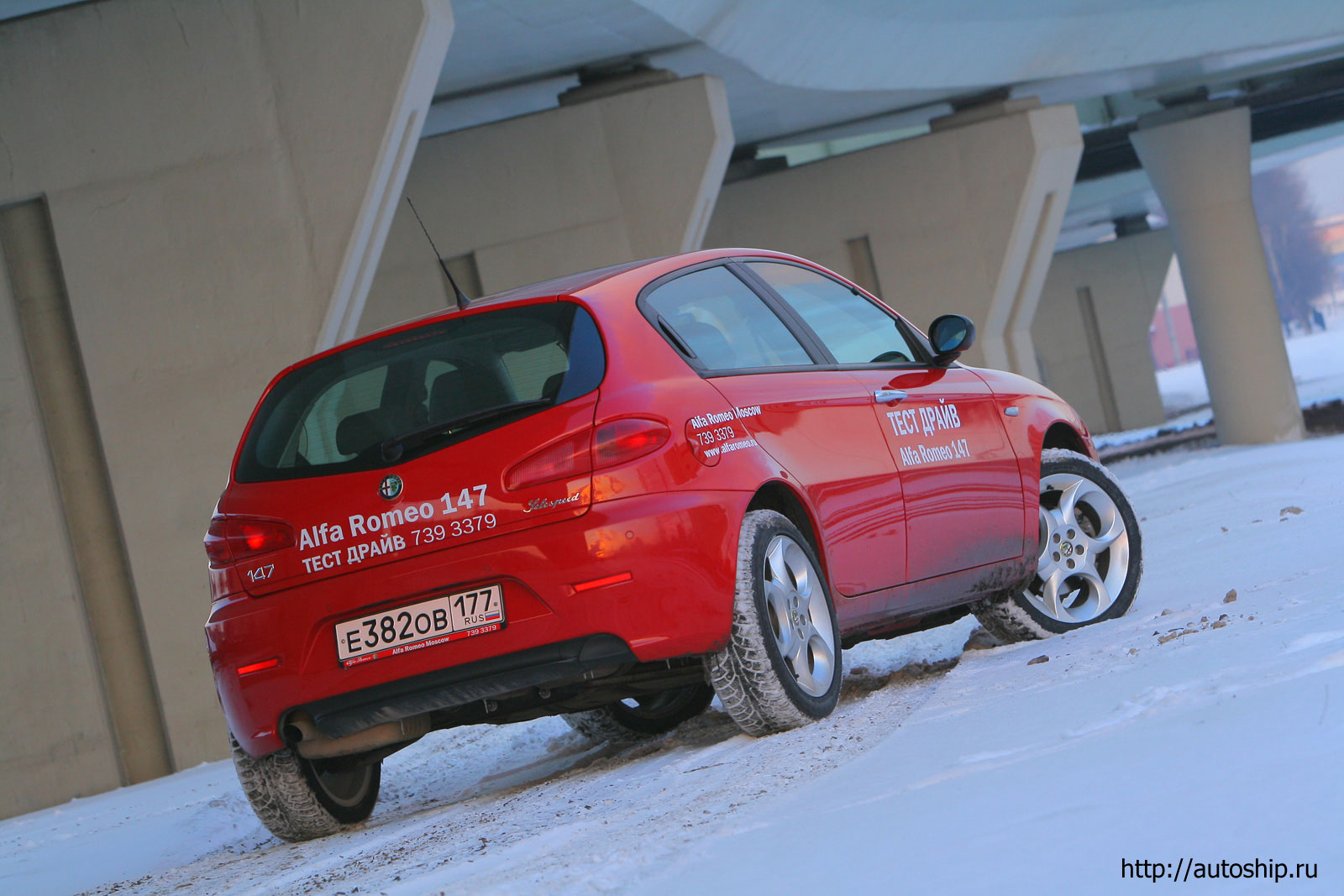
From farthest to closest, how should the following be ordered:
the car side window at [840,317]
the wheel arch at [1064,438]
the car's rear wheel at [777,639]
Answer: the wheel arch at [1064,438] → the car side window at [840,317] → the car's rear wheel at [777,639]

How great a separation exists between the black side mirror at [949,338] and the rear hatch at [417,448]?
1721 mm

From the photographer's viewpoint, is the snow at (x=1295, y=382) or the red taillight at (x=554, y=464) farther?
the snow at (x=1295, y=382)

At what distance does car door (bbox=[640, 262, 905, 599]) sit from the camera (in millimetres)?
4500

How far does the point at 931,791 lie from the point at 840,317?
248 cm

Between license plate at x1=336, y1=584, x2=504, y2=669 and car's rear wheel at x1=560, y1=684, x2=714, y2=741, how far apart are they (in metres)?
1.85

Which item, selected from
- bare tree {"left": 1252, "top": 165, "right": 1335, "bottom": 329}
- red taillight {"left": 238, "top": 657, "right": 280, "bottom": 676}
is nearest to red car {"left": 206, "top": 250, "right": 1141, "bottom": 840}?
red taillight {"left": 238, "top": 657, "right": 280, "bottom": 676}

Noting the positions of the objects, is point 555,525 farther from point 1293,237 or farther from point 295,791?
point 1293,237

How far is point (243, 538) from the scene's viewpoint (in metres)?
4.39

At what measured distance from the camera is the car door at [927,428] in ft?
16.7

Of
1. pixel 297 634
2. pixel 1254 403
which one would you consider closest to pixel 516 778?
pixel 297 634

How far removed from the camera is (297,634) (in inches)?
167

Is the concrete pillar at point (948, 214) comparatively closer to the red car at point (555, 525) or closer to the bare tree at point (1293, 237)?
the red car at point (555, 525)

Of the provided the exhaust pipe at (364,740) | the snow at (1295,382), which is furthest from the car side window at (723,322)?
the snow at (1295,382)

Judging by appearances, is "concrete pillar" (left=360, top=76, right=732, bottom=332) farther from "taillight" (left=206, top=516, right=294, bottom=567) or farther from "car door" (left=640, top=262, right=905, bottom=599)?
"taillight" (left=206, top=516, right=294, bottom=567)
